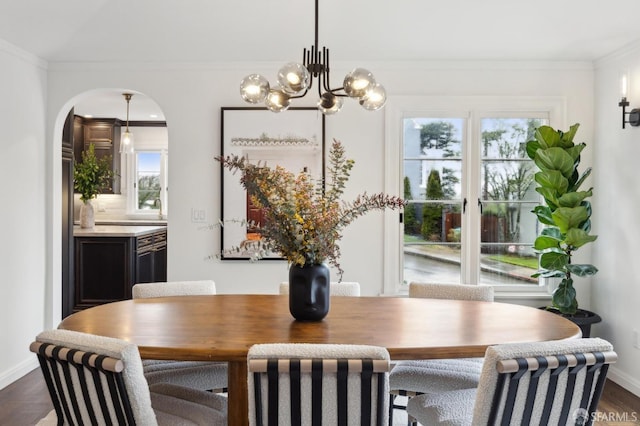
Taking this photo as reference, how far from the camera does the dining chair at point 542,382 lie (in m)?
1.62

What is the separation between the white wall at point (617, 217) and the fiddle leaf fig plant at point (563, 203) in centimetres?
25

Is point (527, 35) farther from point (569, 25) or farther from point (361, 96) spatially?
point (361, 96)

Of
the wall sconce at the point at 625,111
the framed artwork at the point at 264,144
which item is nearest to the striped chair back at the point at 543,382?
the wall sconce at the point at 625,111

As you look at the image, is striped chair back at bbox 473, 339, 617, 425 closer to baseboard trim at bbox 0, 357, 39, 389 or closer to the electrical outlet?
the electrical outlet

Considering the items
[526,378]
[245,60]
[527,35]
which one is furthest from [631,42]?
[526,378]

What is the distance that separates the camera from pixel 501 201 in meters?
4.45

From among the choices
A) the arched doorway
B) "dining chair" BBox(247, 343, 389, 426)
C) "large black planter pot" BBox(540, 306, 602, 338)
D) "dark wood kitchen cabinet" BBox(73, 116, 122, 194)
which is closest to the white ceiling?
"large black planter pot" BBox(540, 306, 602, 338)

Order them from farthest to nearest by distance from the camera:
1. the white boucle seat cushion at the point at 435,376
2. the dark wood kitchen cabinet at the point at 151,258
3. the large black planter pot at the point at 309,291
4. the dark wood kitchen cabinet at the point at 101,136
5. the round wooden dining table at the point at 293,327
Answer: the dark wood kitchen cabinet at the point at 101,136
the dark wood kitchen cabinet at the point at 151,258
the white boucle seat cushion at the point at 435,376
the large black planter pot at the point at 309,291
the round wooden dining table at the point at 293,327

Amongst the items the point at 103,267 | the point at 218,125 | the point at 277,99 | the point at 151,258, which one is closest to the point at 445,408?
the point at 277,99

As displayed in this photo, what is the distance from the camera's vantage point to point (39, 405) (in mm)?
3541

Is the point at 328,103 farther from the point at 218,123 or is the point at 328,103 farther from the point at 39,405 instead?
the point at 39,405

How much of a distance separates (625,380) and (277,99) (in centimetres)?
319

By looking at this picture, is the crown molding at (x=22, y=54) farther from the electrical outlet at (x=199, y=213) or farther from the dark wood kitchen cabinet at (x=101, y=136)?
the dark wood kitchen cabinet at (x=101, y=136)

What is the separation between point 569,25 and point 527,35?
0.28 metres
